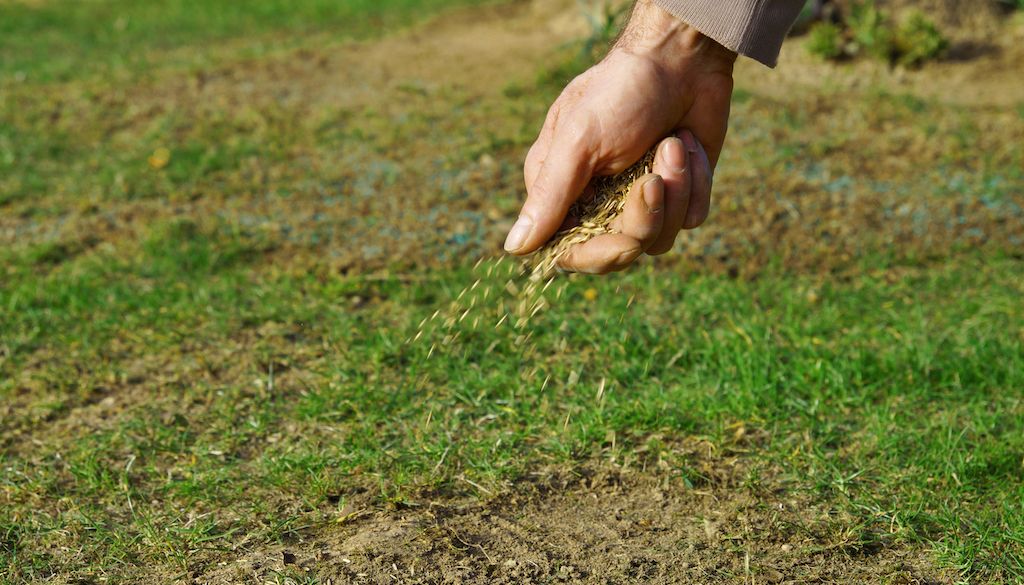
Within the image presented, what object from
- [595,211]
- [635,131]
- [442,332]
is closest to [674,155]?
[635,131]

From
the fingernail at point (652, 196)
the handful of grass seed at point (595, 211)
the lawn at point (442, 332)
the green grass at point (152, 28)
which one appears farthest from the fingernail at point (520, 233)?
the green grass at point (152, 28)

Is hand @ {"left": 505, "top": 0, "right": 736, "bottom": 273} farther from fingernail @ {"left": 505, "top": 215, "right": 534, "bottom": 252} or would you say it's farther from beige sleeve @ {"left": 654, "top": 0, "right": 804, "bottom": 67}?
beige sleeve @ {"left": 654, "top": 0, "right": 804, "bottom": 67}

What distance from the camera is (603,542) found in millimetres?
2869

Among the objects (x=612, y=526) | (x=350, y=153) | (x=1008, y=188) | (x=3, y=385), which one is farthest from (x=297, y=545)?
(x=1008, y=188)

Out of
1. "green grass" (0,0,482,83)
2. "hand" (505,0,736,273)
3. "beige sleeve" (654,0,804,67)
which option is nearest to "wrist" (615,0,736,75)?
"hand" (505,0,736,273)

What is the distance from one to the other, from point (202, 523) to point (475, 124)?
3.65 meters

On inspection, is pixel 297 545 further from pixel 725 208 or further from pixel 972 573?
pixel 725 208

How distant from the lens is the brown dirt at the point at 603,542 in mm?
2721

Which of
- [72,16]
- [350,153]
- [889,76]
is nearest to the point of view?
[350,153]

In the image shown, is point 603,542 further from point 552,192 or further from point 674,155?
point 674,155

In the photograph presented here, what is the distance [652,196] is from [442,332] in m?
1.50

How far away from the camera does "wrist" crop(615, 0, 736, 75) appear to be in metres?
2.87

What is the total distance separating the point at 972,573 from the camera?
2.71 metres

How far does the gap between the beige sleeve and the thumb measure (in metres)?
0.45
